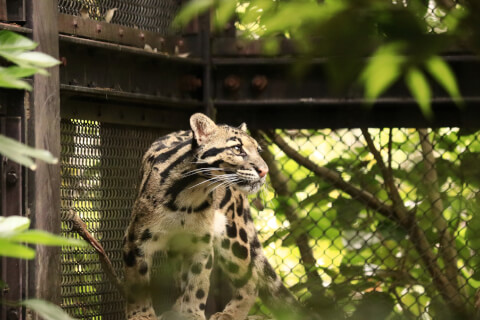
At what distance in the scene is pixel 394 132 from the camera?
209 inches

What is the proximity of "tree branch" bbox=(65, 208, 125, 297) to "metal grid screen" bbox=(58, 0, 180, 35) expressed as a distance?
103 centimetres

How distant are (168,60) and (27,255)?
3918mm

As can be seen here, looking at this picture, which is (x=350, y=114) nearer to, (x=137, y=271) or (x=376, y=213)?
(x=376, y=213)

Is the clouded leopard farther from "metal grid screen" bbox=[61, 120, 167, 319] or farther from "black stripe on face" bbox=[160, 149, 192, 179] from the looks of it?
"metal grid screen" bbox=[61, 120, 167, 319]

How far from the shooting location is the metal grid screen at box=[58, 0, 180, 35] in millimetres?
4035

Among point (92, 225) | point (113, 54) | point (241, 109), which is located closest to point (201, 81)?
point (241, 109)

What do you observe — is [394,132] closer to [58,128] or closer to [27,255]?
[58,128]

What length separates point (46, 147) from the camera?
11.7ft

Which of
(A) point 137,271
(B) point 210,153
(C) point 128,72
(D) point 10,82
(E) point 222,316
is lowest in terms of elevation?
(E) point 222,316

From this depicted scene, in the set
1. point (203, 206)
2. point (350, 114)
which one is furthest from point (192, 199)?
point (350, 114)

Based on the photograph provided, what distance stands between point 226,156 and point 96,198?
798mm

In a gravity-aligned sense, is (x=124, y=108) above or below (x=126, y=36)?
below

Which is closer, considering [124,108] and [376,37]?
[376,37]

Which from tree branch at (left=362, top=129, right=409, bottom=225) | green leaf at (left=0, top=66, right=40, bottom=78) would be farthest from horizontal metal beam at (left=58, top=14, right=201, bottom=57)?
green leaf at (left=0, top=66, right=40, bottom=78)
